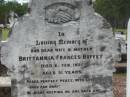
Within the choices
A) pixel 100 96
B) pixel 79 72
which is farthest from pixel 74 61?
pixel 100 96

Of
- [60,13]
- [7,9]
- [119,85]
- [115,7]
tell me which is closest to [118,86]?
[119,85]

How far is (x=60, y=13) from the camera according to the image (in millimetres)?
6359

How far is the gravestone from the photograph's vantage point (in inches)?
251

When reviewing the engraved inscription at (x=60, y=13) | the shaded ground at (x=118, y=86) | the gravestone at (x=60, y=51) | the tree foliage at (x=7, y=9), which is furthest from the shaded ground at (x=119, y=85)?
the tree foliage at (x=7, y=9)

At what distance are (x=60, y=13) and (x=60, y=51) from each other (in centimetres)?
53

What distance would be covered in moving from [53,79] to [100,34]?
904 millimetres

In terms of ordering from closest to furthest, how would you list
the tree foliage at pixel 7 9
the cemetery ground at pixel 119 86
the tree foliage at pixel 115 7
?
the cemetery ground at pixel 119 86
the tree foliage at pixel 115 7
the tree foliage at pixel 7 9

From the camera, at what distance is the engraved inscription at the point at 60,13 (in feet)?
20.9

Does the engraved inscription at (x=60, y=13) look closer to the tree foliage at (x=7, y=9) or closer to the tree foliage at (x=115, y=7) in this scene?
the tree foliage at (x=115, y=7)

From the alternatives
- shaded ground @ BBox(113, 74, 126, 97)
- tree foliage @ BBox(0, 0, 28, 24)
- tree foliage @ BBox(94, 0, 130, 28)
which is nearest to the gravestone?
shaded ground @ BBox(113, 74, 126, 97)

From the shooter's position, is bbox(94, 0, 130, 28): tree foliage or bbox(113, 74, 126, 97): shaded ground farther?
bbox(94, 0, 130, 28): tree foliage

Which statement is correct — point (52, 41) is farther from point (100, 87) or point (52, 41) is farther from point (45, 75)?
point (100, 87)

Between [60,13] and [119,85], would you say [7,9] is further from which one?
[60,13]

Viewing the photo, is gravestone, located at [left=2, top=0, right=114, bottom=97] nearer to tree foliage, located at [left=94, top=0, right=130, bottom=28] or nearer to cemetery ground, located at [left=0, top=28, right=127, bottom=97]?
cemetery ground, located at [left=0, top=28, right=127, bottom=97]
